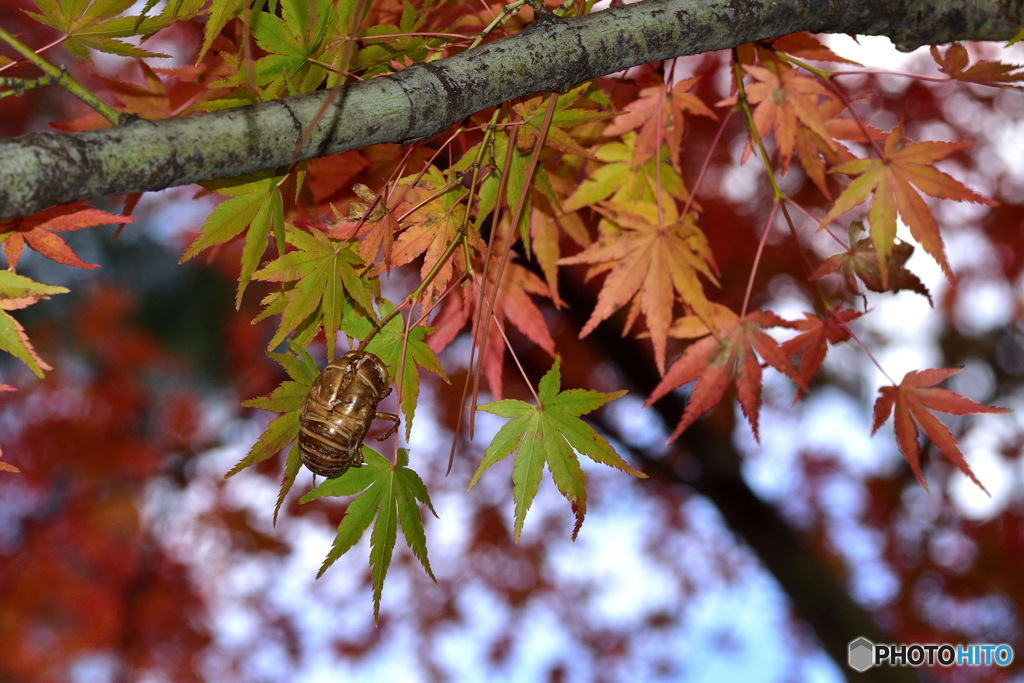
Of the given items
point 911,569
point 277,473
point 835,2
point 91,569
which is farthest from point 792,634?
point 835,2

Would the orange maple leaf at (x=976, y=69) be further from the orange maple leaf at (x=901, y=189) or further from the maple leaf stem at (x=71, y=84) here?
the maple leaf stem at (x=71, y=84)

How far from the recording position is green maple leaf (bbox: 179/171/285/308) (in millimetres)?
787

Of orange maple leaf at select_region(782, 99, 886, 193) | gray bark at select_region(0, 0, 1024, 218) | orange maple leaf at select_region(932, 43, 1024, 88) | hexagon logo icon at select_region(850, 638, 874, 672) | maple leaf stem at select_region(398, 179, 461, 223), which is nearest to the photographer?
gray bark at select_region(0, 0, 1024, 218)

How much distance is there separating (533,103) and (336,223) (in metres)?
0.31

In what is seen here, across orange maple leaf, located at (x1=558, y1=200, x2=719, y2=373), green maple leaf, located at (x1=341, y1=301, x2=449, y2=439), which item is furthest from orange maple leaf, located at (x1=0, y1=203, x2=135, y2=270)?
orange maple leaf, located at (x1=558, y1=200, x2=719, y2=373)

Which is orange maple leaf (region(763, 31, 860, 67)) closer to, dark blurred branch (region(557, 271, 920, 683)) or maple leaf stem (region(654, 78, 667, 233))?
maple leaf stem (region(654, 78, 667, 233))

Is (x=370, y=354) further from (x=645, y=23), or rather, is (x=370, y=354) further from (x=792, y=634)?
(x=792, y=634)

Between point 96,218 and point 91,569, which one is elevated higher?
point 96,218

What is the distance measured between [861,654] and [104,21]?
12.2 ft

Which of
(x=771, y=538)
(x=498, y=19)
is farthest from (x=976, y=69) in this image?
(x=771, y=538)

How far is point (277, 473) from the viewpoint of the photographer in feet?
15.3

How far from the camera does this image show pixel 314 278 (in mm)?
817

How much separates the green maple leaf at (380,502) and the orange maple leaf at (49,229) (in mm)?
445

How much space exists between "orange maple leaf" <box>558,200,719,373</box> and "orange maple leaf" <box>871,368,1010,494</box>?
0.37 meters
